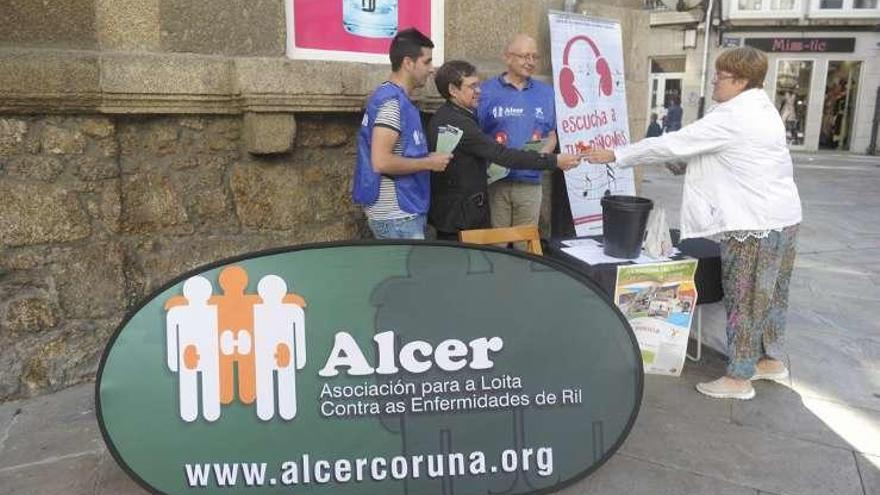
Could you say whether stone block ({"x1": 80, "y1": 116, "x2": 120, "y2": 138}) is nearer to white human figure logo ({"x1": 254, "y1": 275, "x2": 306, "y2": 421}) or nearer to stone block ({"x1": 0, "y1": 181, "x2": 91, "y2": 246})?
stone block ({"x1": 0, "y1": 181, "x2": 91, "y2": 246})

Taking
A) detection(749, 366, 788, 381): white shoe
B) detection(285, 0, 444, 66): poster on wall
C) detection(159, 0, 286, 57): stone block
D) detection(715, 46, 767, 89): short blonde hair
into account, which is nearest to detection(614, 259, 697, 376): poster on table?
detection(749, 366, 788, 381): white shoe

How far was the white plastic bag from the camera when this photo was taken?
11.2 feet

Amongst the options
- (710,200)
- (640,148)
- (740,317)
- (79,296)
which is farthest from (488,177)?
(79,296)

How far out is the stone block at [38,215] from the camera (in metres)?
3.02

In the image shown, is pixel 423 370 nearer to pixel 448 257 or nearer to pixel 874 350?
pixel 448 257

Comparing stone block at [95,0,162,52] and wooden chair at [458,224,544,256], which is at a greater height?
stone block at [95,0,162,52]

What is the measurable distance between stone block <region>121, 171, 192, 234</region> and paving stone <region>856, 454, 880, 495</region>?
3265 mm

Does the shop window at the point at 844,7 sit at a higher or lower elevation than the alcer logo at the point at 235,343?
higher

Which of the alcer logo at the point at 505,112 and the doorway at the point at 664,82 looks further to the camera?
the doorway at the point at 664,82

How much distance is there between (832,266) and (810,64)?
740 inches

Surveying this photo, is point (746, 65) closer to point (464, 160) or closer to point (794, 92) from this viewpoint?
point (464, 160)

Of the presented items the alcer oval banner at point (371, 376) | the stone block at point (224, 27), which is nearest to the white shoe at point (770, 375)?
the alcer oval banner at point (371, 376)

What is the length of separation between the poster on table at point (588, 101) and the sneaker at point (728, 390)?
1.68 metres

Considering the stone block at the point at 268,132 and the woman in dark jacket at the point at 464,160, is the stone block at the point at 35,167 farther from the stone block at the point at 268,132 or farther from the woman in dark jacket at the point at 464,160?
the woman in dark jacket at the point at 464,160
